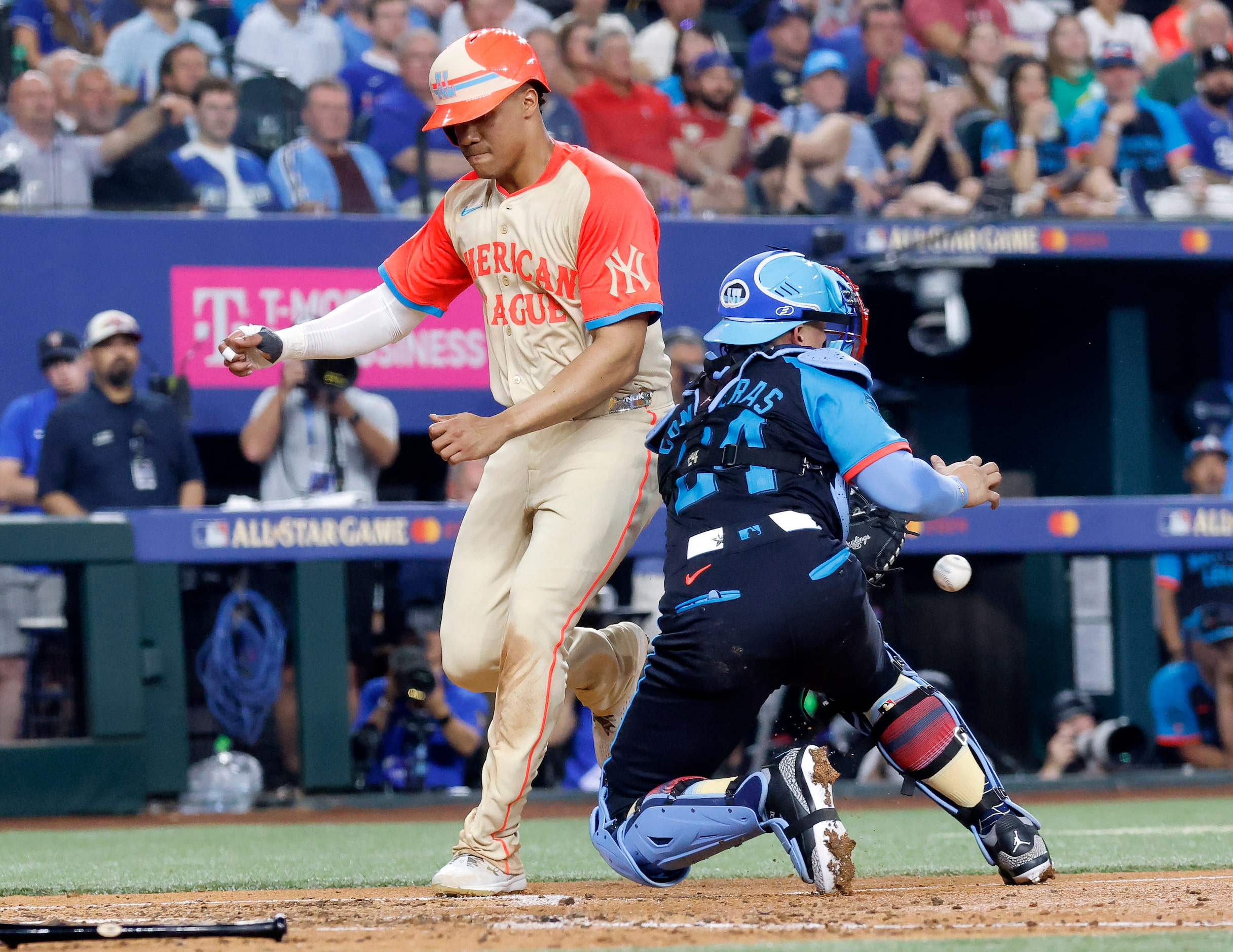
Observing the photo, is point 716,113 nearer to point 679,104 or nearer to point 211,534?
point 679,104

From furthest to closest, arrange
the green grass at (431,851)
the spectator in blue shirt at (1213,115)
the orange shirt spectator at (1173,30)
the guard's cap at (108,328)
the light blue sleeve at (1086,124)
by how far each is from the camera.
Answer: the orange shirt spectator at (1173,30) < the spectator in blue shirt at (1213,115) < the light blue sleeve at (1086,124) < the guard's cap at (108,328) < the green grass at (431,851)

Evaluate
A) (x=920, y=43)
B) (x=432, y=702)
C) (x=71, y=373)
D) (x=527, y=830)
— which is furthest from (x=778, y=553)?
(x=920, y=43)

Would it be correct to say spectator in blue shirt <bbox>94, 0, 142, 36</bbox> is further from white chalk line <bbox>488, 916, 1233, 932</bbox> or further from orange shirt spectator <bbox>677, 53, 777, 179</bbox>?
white chalk line <bbox>488, 916, 1233, 932</bbox>

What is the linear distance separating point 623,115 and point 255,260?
2456mm

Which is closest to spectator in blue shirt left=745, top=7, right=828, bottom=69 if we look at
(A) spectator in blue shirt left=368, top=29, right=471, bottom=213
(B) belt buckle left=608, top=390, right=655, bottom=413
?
(A) spectator in blue shirt left=368, top=29, right=471, bottom=213

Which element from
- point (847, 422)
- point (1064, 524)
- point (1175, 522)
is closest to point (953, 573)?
point (847, 422)

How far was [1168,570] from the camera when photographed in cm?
850

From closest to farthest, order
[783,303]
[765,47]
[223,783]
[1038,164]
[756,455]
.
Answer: [756,455] → [783,303] → [223,783] → [1038,164] → [765,47]

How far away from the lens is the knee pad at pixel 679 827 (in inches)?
127

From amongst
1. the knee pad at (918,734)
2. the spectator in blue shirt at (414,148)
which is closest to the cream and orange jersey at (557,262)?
the knee pad at (918,734)

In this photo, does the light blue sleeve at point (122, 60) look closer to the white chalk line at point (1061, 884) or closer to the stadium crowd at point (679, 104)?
the stadium crowd at point (679, 104)

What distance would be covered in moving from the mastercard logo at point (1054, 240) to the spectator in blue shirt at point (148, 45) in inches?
204

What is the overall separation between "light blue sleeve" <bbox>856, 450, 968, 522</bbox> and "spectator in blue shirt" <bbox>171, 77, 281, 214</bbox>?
6.63m

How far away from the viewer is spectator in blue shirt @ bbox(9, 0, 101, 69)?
8906mm
